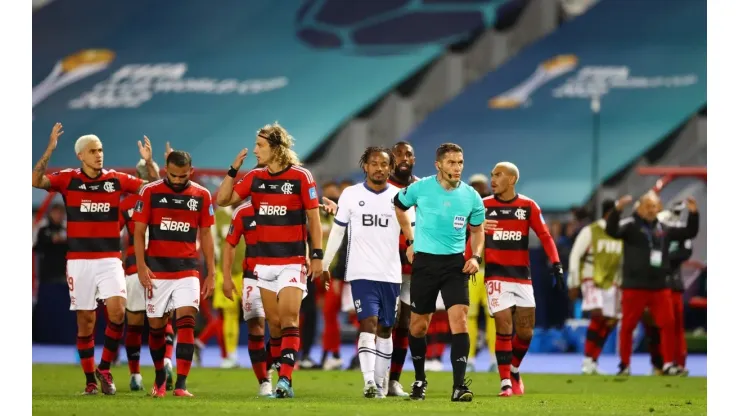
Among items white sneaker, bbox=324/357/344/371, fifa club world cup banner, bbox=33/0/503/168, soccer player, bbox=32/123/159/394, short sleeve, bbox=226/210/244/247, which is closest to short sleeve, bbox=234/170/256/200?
short sleeve, bbox=226/210/244/247

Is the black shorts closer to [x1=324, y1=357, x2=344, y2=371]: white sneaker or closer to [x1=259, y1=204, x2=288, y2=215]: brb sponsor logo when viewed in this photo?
[x1=259, y1=204, x2=288, y2=215]: brb sponsor logo

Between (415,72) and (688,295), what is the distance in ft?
25.5

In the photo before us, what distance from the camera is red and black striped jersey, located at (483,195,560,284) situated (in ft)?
40.0

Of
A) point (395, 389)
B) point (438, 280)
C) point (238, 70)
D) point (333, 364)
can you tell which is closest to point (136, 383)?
point (395, 389)

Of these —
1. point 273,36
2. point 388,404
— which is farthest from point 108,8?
point 388,404

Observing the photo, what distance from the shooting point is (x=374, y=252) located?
10883 mm

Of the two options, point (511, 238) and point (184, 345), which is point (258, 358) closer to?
point (184, 345)

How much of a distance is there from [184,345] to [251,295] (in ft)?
3.66

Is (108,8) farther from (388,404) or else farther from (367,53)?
(388,404)

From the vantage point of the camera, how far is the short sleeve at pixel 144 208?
36.0 feet

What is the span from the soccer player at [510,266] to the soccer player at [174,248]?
281 centimetres

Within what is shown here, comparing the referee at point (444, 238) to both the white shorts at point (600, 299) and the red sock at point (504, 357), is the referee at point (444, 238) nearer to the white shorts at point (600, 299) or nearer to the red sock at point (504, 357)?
the red sock at point (504, 357)

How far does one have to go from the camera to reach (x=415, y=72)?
25.6 m

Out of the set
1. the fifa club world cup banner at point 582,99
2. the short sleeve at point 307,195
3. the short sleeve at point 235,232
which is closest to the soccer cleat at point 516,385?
the short sleeve at point 307,195
